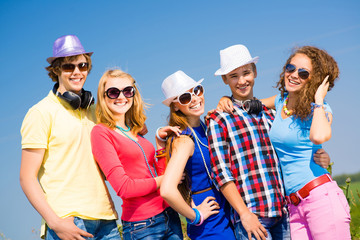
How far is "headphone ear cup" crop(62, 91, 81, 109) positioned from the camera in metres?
4.34

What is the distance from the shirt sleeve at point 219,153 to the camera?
4.00 m

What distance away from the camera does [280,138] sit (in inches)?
164

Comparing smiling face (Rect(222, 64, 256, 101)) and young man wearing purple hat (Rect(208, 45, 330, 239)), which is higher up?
smiling face (Rect(222, 64, 256, 101))

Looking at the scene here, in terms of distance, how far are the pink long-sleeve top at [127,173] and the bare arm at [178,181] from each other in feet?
1.11

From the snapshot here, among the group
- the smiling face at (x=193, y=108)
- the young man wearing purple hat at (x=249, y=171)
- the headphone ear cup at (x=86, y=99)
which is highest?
the headphone ear cup at (x=86, y=99)

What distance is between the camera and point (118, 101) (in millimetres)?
4527

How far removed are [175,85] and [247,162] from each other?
50.4 inches

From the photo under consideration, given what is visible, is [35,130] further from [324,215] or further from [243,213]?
[324,215]

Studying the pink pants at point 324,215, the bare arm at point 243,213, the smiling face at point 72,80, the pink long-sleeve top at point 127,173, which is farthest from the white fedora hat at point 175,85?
the pink pants at point 324,215

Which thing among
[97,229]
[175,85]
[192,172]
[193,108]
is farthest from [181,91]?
[97,229]

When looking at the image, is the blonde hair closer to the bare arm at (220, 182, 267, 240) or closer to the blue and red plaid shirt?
the blue and red plaid shirt

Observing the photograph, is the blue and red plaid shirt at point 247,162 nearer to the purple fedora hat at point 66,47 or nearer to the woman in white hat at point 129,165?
the woman in white hat at point 129,165

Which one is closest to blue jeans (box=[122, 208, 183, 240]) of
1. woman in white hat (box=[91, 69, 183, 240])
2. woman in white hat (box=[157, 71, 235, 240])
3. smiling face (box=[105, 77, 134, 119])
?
woman in white hat (box=[91, 69, 183, 240])

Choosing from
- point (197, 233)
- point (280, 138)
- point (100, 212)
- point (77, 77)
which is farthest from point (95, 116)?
point (280, 138)
